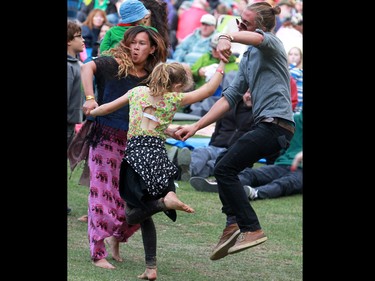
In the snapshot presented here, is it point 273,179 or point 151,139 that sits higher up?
point 151,139

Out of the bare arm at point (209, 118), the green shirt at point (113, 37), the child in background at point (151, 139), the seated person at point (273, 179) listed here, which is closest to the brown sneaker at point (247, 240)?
the child in background at point (151, 139)

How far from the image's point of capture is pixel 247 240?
6.30m

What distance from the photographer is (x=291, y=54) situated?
13609mm

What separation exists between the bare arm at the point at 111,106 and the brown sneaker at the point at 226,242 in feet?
3.70

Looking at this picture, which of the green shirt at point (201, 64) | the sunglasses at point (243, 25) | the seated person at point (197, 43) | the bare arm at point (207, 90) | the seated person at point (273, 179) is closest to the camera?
the bare arm at point (207, 90)

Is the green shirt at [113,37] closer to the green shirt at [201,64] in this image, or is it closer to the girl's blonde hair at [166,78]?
the girl's blonde hair at [166,78]

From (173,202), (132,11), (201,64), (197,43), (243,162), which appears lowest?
(197,43)

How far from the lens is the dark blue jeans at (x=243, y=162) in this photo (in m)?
6.32

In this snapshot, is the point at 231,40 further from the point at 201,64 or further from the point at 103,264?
the point at 201,64

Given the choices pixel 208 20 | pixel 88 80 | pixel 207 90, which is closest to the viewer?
pixel 207 90

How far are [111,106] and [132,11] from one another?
1.13 metres

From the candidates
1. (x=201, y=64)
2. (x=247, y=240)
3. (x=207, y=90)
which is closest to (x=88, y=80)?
(x=207, y=90)
